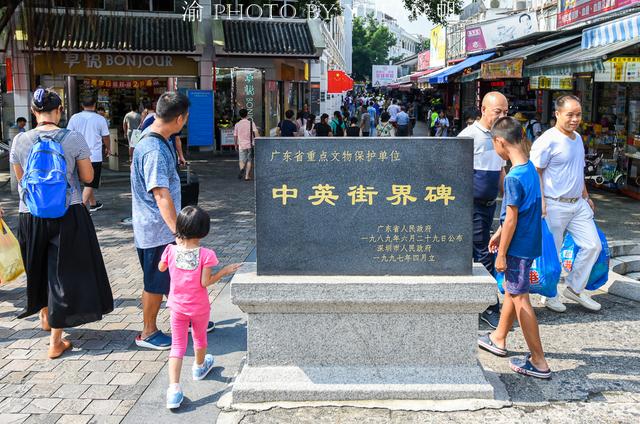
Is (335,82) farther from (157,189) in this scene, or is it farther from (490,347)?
(157,189)

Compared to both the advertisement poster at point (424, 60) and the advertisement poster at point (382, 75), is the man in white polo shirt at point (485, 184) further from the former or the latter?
the advertisement poster at point (382, 75)

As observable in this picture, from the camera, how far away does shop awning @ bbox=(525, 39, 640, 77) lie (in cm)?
1034

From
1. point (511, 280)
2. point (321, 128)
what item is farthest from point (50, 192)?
point (321, 128)

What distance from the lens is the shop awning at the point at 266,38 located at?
19672mm

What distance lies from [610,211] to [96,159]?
25.7 ft

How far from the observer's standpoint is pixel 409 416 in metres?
3.96

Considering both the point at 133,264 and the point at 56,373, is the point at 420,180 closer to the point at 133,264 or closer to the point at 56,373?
the point at 56,373

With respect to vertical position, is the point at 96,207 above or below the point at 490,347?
above

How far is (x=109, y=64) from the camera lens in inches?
779

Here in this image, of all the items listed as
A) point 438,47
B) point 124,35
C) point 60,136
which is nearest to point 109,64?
point 124,35

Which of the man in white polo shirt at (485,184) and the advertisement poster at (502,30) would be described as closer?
the man in white polo shirt at (485,184)

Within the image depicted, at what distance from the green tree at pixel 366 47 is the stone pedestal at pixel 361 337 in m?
75.8

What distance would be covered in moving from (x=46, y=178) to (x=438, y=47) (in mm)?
34887

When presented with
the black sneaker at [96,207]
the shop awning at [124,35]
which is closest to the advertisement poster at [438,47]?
the shop awning at [124,35]
